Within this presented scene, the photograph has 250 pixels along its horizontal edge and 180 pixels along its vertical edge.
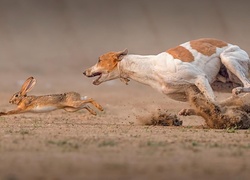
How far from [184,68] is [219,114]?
864 mm

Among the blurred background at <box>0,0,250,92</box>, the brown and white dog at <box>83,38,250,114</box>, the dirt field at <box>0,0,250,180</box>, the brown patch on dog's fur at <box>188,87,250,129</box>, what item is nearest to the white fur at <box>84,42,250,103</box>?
the brown and white dog at <box>83,38,250,114</box>

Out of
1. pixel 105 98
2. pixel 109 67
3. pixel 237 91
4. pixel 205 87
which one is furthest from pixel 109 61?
pixel 105 98

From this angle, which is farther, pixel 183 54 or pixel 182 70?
pixel 183 54

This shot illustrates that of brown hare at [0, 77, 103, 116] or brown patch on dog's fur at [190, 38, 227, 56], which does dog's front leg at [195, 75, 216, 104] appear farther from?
brown hare at [0, 77, 103, 116]

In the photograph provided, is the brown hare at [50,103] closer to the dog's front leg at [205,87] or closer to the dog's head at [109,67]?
the dog's head at [109,67]

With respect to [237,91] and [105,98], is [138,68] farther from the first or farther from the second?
[105,98]

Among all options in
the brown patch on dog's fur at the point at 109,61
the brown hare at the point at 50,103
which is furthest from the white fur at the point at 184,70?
the brown hare at the point at 50,103

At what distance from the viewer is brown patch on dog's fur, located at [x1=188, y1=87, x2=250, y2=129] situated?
11109 mm

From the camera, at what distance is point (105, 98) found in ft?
68.5

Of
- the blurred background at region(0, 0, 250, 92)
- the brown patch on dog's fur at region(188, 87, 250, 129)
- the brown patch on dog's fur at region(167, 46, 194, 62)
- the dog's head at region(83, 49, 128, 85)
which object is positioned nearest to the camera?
the brown patch on dog's fur at region(188, 87, 250, 129)

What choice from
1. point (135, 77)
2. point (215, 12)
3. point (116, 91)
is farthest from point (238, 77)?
point (215, 12)

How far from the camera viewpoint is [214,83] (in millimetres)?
12180

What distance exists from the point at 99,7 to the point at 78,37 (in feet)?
9.01

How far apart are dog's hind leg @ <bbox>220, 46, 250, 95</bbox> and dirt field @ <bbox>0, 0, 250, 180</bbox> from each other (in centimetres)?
92
